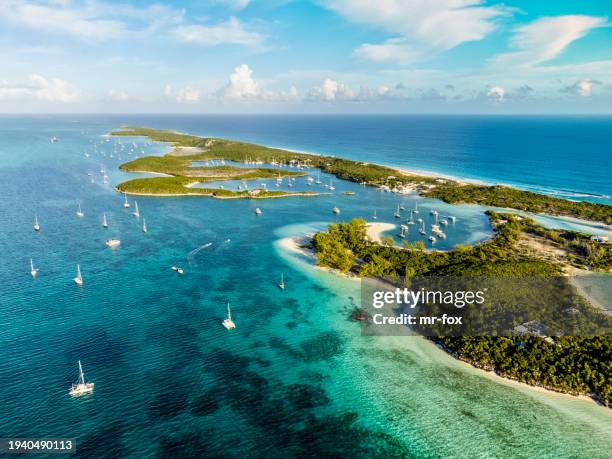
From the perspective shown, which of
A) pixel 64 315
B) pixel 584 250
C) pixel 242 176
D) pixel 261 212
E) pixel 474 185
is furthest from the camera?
pixel 242 176

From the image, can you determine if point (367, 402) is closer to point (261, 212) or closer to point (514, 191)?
point (261, 212)

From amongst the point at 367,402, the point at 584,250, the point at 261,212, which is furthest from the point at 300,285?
the point at 584,250

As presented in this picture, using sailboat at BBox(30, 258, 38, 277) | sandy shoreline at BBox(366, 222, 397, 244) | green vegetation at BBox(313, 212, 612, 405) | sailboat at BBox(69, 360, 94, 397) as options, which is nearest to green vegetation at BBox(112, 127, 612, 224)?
green vegetation at BBox(313, 212, 612, 405)

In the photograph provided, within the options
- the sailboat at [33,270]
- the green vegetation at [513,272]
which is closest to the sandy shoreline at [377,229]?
the green vegetation at [513,272]

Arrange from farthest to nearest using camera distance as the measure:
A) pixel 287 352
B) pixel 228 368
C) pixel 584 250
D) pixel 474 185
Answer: pixel 474 185
pixel 584 250
pixel 287 352
pixel 228 368

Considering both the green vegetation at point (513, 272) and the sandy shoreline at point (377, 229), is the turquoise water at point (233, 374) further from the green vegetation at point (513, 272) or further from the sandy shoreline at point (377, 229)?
the sandy shoreline at point (377, 229)

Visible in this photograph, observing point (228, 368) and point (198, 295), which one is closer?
point (228, 368)

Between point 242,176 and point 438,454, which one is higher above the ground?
point 242,176
